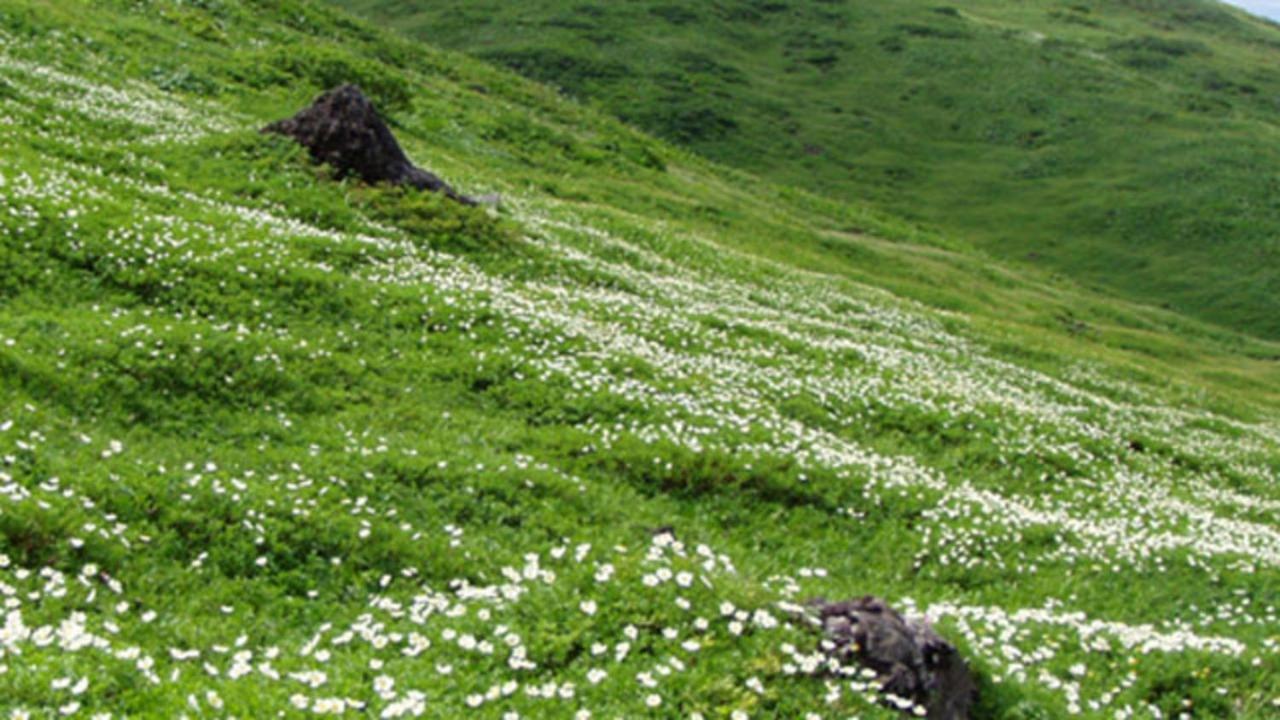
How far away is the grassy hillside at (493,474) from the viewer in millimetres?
8727

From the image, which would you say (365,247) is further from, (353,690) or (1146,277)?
(1146,277)

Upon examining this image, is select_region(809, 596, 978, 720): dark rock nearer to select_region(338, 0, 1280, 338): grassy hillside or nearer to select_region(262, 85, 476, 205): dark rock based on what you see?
select_region(262, 85, 476, 205): dark rock

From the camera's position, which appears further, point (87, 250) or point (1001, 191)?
point (1001, 191)

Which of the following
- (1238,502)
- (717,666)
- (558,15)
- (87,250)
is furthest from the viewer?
(558,15)

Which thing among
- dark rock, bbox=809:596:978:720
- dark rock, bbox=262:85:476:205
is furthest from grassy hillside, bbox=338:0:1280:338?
dark rock, bbox=809:596:978:720

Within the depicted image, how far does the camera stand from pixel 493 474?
45.3ft

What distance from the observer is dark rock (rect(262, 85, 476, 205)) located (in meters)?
27.8

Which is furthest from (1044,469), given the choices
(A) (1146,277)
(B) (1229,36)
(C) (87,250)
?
(B) (1229,36)

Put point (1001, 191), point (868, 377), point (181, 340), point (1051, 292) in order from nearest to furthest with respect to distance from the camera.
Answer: point (181, 340)
point (868, 377)
point (1051, 292)
point (1001, 191)

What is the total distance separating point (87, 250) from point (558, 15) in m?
105

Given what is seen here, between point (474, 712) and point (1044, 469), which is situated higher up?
point (474, 712)

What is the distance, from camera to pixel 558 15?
11425cm

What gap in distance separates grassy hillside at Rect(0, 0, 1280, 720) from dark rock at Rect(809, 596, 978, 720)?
1.25ft

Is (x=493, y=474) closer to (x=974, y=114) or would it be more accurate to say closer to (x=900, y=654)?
(x=900, y=654)
